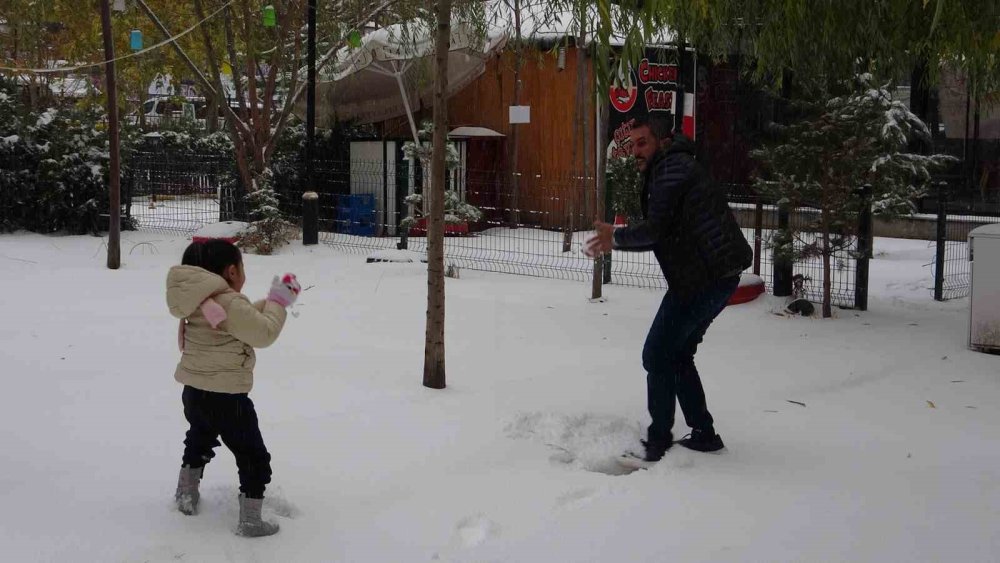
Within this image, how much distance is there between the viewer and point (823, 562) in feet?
13.7

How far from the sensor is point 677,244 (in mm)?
5215

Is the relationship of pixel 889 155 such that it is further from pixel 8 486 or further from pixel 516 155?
pixel 516 155

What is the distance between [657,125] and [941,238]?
5712 millimetres

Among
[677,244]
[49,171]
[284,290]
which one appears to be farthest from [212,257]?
[49,171]

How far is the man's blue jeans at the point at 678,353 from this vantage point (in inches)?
205

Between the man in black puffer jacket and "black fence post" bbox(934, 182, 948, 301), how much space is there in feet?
17.5

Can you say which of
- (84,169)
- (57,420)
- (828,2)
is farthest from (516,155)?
(57,420)

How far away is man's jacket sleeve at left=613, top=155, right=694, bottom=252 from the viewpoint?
5129mm

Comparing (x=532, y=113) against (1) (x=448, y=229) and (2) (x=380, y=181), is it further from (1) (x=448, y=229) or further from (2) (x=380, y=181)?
(1) (x=448, y=229)

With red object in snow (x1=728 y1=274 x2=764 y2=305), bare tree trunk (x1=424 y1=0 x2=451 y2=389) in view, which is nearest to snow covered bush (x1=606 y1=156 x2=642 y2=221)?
red object in snow (x1=728 y1=274 x2=764 y2=305)

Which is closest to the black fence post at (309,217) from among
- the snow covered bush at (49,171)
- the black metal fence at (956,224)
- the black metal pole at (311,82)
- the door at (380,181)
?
the black metal pole at (311,82)

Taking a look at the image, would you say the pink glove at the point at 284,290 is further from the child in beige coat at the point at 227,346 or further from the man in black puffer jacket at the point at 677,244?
the man in black puffer jacket at the point at 677,244

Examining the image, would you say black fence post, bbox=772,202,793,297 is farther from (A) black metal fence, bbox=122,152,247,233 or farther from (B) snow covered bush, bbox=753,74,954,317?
(A) black metal fence, bbox=122,152,247,233

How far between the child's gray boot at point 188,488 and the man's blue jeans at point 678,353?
2183mm
